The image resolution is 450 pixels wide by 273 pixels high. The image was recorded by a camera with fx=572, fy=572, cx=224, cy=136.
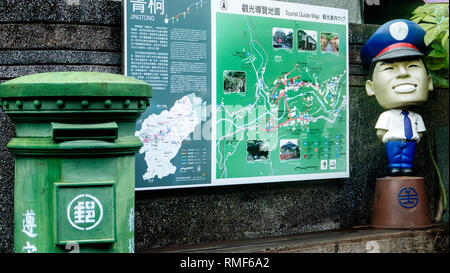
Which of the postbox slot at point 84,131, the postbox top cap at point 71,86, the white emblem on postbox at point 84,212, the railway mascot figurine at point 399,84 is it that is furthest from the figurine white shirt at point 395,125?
the white emblem on postbox at point 84,212

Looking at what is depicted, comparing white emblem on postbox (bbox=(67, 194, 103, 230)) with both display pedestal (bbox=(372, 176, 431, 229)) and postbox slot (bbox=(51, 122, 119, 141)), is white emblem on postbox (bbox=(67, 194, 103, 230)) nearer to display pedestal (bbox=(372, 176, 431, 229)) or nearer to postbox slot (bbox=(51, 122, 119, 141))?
postbox slot (bbox=(51, 122, 119, 141))

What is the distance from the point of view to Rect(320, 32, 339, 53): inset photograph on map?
5637mm

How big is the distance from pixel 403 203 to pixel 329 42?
1721 millimetres

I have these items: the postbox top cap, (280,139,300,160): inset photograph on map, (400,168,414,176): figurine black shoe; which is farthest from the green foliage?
the postbox top cap

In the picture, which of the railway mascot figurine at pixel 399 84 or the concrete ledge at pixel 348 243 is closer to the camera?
the concrete ledge at pixel 348 243

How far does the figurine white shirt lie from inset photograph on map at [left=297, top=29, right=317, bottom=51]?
0.97m

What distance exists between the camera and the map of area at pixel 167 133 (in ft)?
15.2

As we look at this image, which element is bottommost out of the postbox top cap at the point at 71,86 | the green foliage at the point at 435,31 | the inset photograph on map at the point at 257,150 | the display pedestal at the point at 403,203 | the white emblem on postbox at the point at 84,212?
the display pedestal at the point at 403,203

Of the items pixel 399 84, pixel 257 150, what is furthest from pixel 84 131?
pixel 399 84

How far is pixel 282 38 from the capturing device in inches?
211

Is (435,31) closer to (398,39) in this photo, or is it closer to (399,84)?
(398,39)

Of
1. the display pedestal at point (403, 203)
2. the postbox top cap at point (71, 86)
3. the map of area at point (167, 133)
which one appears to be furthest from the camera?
the display pedestal at point (403, 203)

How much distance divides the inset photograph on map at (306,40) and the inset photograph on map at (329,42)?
0.30ft

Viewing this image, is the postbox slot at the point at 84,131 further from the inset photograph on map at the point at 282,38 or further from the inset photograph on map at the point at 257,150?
the inset photograph on map at the point at 282,38
